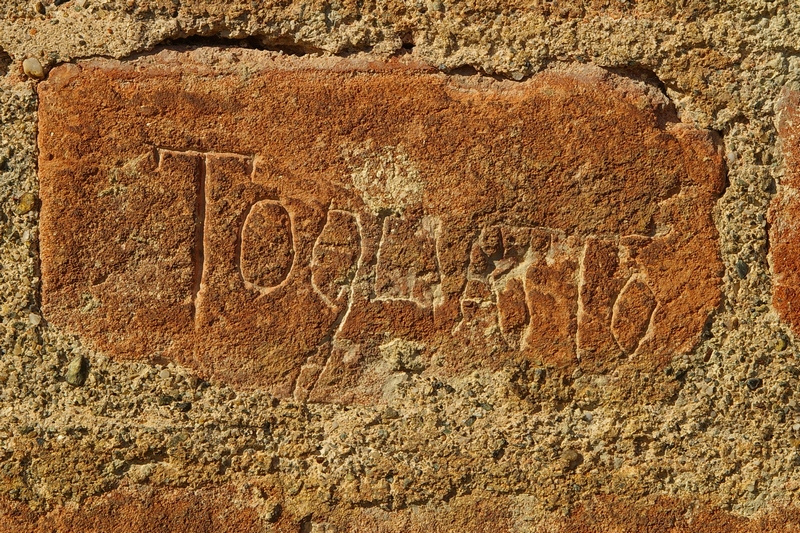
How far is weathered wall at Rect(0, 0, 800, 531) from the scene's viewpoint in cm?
128

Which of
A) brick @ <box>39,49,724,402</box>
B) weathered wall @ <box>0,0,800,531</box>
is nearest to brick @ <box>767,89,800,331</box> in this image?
weathered wall @ <box>0,0,800,531</box>

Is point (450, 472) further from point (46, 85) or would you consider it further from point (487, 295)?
point (46, 85)

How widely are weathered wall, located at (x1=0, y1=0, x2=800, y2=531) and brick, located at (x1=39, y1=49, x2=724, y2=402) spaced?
0.10 ft

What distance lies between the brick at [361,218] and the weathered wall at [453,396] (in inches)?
1.2

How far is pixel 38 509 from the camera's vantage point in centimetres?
129

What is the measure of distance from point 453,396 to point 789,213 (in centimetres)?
61

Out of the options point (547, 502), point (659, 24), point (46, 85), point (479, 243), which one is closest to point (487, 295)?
point (479, 243)

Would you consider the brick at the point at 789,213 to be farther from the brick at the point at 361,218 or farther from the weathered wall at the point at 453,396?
the brick at the point at 361,218

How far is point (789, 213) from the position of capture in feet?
4.22

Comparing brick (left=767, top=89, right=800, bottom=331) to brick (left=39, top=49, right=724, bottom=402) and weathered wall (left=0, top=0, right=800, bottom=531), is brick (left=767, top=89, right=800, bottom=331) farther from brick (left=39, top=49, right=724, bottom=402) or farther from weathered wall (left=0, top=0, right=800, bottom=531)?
brick (left=39, top=49, right=724, bottom=402)

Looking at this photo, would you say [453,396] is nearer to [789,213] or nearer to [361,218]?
[361,218]

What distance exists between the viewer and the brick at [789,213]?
4.21 ft

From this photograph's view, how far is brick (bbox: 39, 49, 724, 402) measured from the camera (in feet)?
4.12

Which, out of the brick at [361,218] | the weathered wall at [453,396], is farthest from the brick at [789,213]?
the brick at [361,218]
